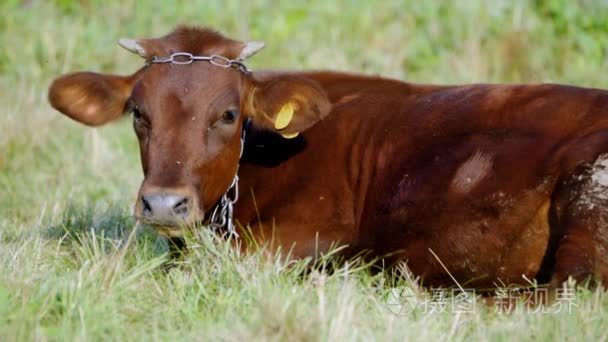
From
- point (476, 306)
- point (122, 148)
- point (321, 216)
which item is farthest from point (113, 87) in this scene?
point (122, 148)

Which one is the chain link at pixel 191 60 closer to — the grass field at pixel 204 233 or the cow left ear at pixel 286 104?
the cow left ear at pixel 286 104

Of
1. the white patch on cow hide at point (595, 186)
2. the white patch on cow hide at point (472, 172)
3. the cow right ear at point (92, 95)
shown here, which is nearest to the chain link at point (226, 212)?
the cow right ear at point (92, 95)

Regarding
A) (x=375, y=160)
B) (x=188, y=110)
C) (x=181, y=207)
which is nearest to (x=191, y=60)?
→ (x=188, y=110)

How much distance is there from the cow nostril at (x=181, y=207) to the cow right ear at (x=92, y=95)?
37.1 inches

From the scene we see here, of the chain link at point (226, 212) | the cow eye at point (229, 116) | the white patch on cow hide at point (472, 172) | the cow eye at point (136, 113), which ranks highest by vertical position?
the cow eye at point (229, 116)

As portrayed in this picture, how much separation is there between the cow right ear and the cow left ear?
645mm

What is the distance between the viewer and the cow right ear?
227 inches

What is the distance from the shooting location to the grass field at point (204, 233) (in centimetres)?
425

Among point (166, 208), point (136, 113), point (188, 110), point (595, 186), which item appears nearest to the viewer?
point (595, 186)

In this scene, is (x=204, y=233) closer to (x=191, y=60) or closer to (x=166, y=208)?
(x=166, y=208)

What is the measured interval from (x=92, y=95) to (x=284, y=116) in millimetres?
1053

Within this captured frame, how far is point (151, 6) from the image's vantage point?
12.1 metres

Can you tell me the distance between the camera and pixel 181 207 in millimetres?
5047

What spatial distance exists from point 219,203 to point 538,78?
5274 mm
